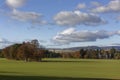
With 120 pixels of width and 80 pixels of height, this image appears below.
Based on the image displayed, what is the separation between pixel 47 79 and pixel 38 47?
387 ft

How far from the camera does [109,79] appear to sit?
38062 millimetres

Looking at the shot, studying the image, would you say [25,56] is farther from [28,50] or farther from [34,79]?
[34,79]

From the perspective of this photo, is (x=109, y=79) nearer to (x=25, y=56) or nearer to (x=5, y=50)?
(x=25, y=56)

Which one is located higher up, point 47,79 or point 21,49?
point 21,49

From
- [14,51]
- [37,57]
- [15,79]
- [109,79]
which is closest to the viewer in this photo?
[15,79]

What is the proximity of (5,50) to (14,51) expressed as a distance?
442 inches

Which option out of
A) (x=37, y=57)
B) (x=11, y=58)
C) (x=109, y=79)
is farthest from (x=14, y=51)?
(x=109, y=79)

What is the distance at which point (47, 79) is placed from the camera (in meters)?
36.5

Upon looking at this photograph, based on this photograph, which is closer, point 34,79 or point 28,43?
point 34,79

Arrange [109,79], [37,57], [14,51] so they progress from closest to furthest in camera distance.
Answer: [109,79] → [37,57] → [14,51]

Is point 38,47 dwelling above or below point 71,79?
above

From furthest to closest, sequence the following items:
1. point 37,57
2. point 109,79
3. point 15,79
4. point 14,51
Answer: point 14,51 < point 37,57 < point 109,79 < point 15,79

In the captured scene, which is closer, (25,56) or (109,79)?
(109,79)

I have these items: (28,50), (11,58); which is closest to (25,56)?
(28,50)
